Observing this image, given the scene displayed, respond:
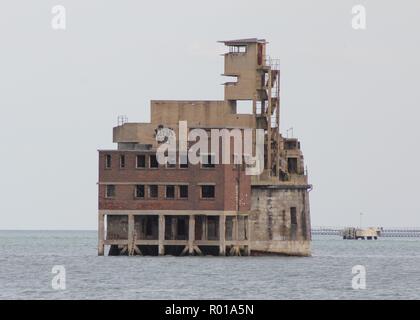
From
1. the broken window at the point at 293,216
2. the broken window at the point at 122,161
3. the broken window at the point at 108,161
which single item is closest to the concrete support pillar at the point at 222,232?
the broken window at the point at 122,161

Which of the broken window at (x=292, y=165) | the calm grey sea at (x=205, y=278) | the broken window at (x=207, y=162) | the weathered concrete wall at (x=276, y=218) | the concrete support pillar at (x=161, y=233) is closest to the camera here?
the calm grey sea at (x=205, y=278)

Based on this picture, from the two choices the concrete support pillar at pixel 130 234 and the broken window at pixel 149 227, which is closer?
the concrete support pillar at pixel 130 234

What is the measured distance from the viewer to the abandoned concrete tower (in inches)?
4791

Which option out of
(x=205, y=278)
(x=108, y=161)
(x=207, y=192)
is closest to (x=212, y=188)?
(x=207, y=192)

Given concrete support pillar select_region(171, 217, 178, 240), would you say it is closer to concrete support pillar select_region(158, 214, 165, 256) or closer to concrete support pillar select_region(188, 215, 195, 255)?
concrete support pillar select_region(158, 214, 165, 256)

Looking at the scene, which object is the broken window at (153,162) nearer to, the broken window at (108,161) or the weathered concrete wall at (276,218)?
the broken window at (108,161)

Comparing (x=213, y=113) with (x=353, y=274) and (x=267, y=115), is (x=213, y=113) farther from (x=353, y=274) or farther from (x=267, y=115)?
(x=353, y=274)

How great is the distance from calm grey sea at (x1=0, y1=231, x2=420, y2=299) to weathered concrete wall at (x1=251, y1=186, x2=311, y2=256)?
5.66 feet

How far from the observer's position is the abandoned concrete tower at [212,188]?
121688 mm

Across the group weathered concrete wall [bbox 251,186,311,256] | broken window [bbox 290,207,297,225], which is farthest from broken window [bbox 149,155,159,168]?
broken window [bbox 290,207,297,225]

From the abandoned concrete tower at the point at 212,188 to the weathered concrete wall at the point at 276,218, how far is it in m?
0.07

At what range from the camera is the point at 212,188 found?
12169 cm

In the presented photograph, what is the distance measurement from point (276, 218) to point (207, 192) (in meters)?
8.76

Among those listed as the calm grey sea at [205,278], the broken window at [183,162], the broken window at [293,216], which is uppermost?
the broken window at [183,162]
